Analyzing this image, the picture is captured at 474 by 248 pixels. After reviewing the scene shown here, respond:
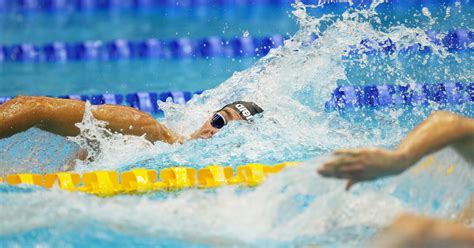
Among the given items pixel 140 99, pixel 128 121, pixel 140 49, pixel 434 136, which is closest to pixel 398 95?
pixel 140 99

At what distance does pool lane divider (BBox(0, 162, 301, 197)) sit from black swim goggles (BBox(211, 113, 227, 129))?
0.25 meters

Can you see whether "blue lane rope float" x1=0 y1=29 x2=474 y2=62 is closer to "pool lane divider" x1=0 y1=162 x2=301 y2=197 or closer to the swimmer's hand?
"pool lane divider" x1=0 y1=162 x2=301 y2=197

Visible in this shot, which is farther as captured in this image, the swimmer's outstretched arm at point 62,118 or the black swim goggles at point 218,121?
the black swim goggles at point 218,121

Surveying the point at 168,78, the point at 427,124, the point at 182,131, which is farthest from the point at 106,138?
the point at 168,78

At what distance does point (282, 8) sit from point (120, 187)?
11.1ft

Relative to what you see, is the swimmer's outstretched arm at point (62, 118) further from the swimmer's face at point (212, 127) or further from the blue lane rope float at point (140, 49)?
the blue lane rope float at point (140, 49)

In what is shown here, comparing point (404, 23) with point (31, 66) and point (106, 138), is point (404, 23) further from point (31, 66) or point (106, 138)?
point (106, 138)

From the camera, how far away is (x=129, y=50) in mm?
5012

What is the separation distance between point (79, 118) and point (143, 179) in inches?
13.4

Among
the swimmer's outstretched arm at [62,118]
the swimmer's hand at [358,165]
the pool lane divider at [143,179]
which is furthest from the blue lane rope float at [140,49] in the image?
the swimmer's hand at [358,165]

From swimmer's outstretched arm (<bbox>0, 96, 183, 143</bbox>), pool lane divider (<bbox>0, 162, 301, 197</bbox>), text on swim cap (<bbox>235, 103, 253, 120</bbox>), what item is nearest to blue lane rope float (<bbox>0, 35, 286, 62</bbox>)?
text on swim cap (<bbox>235, 103, 253, 120</bbox>)

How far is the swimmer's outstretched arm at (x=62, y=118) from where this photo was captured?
103 inches

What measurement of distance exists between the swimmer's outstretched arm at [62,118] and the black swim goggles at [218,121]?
0.20 metres

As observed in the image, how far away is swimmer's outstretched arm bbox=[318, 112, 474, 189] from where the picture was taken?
154cm
